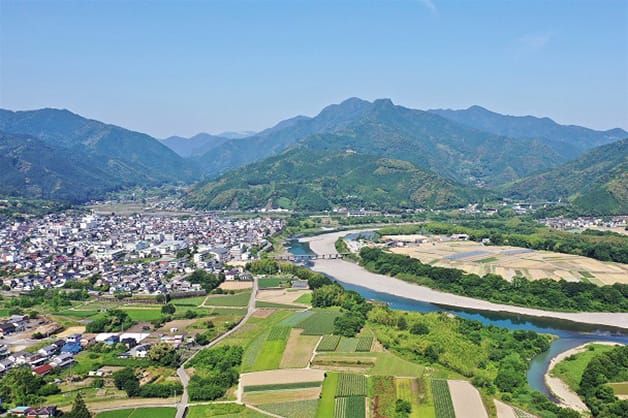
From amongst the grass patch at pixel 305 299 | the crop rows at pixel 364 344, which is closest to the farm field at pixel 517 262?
the grass patch at pixel 305 299

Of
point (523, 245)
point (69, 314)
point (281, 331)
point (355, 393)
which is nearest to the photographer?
point (355, 393)

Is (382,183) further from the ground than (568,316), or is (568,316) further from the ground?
(382,183)

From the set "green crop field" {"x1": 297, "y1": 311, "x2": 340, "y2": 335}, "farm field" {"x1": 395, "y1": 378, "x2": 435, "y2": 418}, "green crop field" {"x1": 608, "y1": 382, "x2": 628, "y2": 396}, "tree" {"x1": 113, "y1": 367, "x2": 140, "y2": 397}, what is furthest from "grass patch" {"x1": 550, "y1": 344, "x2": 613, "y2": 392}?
"tree" {"x1": 113, "y1": 367, "x2": 140, "y2": 397}

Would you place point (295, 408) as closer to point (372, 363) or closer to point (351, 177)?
point (372, 363)

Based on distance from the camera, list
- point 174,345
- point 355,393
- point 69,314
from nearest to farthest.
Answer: point 355,393
point 174,345
point 69,314

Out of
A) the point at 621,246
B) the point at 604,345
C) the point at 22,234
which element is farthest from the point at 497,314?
the point at 22,234

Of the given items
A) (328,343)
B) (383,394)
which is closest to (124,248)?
(328,343)

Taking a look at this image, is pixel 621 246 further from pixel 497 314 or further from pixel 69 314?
pixel 69 314
